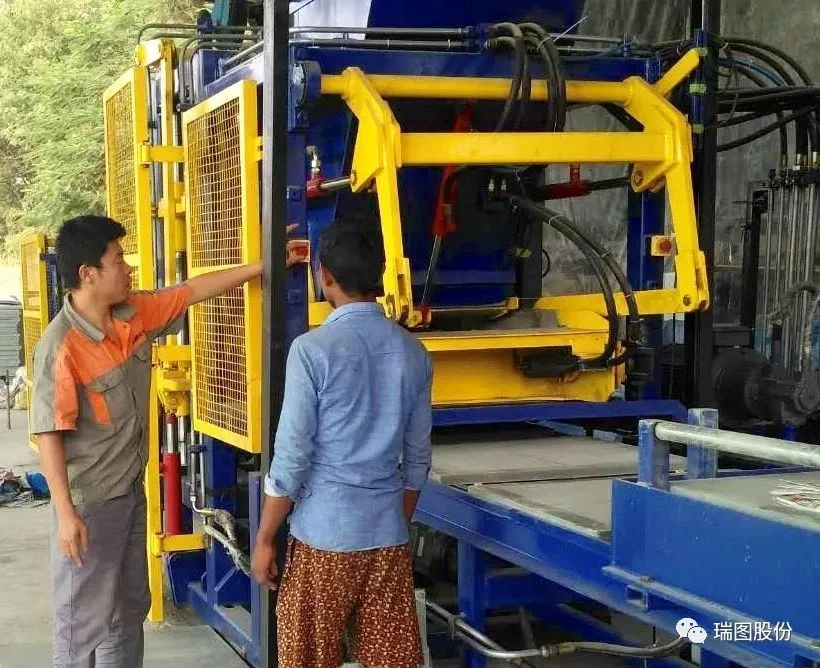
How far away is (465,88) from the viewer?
398cm

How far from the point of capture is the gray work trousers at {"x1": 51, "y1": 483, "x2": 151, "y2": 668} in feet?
11.6

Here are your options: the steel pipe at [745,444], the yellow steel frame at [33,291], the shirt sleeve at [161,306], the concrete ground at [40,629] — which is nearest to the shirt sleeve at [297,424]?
the steel pipe at [745,444]

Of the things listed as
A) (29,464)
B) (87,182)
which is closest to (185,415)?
(29,464)

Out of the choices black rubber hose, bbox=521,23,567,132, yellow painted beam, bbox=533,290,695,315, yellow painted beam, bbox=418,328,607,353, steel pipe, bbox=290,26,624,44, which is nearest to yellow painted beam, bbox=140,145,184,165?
→ steel pipe, bbox=290,26,624,44

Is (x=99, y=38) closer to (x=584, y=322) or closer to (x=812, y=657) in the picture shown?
(x=584, y=322)

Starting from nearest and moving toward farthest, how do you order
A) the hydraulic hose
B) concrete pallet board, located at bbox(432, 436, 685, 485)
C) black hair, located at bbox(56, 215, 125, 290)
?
the hydraulic hose < black hair, located at bbox(56, 215, 125, 290) < concrete pallet board, located at bbox(432, 436, 685, 485)

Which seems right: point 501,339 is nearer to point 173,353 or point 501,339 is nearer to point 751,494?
point 173,353

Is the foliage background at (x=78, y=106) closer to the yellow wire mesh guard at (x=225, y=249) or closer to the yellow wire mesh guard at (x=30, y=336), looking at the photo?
the yellow wire mesh guard at (x=30, y=336)

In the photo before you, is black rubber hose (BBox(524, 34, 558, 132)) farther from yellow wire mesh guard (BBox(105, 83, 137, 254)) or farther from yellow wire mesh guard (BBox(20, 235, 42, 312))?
yellow wire mesh guard (BBox(20, 235, 42, 312))

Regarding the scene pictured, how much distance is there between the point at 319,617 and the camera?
292 centimetres

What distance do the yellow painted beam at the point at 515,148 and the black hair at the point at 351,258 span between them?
92cm

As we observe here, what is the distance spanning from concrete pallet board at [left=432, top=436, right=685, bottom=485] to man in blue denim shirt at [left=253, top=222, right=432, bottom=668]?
0.62m

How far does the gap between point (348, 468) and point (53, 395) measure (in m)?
1.10

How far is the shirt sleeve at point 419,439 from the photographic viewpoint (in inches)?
117
